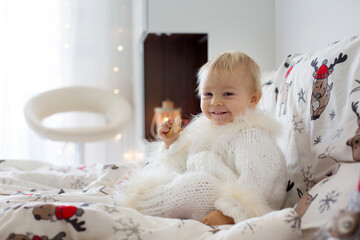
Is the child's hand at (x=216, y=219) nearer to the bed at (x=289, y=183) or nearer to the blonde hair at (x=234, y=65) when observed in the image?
the bed at (x=289, y=183)

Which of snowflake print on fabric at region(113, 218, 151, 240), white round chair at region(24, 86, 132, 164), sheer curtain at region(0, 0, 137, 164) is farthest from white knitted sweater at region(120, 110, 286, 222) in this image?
sheer curtain at region(0, 0, 137, 164)

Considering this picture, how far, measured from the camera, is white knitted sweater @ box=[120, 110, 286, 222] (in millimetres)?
926

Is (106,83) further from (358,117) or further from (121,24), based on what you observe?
(358,117)

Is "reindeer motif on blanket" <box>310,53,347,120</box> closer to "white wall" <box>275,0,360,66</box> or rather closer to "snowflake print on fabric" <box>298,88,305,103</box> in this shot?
"snowflake print on fabric" <box>298,88,305,103</box>

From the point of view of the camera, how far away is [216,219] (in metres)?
0.92

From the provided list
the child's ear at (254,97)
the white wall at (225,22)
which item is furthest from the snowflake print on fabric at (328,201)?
the white wall at (225,22)

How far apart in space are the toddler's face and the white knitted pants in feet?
0.82

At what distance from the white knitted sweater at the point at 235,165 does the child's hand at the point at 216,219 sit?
0.02 m

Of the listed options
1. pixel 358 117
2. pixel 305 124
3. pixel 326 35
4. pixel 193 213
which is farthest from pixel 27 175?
pixel 326 35

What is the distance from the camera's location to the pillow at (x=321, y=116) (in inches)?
37.7

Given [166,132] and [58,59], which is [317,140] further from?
[58,59]

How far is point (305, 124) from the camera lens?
113 centimetres

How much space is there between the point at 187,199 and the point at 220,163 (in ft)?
0.54

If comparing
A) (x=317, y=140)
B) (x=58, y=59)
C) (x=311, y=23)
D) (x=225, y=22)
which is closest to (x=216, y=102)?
(x=317, y=140)
